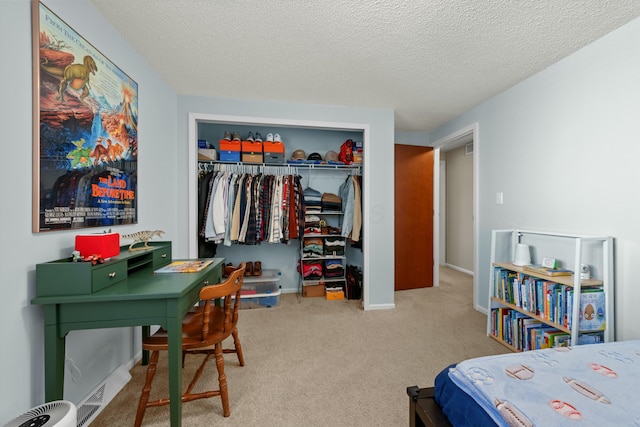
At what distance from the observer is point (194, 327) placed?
1.48 metres

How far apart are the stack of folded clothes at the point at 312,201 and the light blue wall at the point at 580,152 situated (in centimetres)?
192

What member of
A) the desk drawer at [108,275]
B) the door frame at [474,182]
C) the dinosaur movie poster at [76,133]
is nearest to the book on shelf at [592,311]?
the door frame at [474,182]

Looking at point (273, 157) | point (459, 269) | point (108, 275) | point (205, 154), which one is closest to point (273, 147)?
point (273, 157)

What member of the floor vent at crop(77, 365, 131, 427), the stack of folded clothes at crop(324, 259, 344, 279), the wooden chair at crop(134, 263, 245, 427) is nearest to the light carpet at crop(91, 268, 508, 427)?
the floor vent at crop(77, 365, 131, 427)

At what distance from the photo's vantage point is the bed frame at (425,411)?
3.17 ft

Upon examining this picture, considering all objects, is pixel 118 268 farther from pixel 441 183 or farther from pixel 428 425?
pixel 441 183

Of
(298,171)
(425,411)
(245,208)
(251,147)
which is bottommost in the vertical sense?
(425,411)

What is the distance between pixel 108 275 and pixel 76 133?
0.76 metres

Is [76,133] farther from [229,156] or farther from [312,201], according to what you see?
[312,201]

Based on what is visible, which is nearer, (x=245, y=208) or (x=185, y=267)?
(x=185, y=267)

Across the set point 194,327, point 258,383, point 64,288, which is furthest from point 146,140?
point 258,383

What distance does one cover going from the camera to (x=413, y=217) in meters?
3.71

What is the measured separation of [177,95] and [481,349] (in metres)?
3.66

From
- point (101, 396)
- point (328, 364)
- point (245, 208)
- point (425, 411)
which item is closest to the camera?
point (425, 411)
